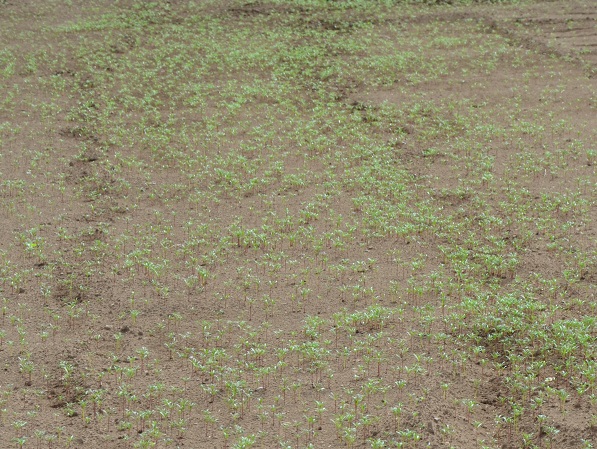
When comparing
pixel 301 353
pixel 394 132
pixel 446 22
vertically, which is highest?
pixel 446 22

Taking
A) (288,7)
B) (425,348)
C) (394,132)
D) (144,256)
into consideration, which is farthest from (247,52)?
(425,348)

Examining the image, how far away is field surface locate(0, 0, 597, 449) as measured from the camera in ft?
21.2

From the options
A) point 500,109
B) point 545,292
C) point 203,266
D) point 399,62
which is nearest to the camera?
point 545,292

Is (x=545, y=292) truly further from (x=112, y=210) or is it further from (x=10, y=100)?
(x=10, y=100)

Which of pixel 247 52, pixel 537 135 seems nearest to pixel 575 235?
pixel 537 135

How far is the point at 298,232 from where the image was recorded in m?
9.03

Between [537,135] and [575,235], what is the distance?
8.91ft

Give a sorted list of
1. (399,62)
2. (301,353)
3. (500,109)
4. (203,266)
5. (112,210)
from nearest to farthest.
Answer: (301,353), (203,266), (112,210), (500,109), (399,62)

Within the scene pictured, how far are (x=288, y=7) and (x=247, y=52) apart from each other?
259 centimetres

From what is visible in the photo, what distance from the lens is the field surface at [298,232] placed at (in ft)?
21.2

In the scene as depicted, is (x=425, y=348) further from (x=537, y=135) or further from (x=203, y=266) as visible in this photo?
(x=537, y=135)

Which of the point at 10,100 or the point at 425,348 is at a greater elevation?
the point at 10,100

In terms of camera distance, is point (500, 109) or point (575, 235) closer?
point (575, 235)

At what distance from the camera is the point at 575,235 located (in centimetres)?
882
